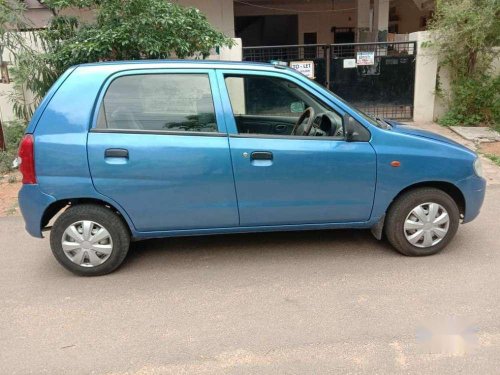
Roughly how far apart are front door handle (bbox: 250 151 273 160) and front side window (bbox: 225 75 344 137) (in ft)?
1.27

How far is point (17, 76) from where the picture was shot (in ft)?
26.6

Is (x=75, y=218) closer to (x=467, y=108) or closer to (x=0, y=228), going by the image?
(x=0, y=228)

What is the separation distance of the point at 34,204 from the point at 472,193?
366 centimetres

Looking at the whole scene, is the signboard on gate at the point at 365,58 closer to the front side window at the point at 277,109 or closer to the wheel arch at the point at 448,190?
the front side window at the point at 277,109

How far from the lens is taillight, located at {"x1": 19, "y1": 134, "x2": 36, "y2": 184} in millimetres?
3742

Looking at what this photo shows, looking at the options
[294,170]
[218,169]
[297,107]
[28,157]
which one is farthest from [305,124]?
[28,157]

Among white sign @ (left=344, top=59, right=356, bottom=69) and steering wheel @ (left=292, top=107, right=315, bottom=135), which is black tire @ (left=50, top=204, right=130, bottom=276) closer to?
steering wheel @ (left=292, top=107, right=315, bottom=135)

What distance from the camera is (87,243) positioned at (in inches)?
155

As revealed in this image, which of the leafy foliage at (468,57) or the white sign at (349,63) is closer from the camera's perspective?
the leafy foliage at (468,57)

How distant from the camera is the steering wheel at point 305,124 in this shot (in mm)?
4355

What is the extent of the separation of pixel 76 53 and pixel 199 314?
5280 mm

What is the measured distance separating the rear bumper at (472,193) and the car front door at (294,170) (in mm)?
833

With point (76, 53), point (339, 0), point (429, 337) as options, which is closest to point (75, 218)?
point (429, 337)

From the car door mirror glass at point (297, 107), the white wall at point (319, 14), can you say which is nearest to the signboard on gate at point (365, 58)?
the car door mirror glass at point (297, 107)
